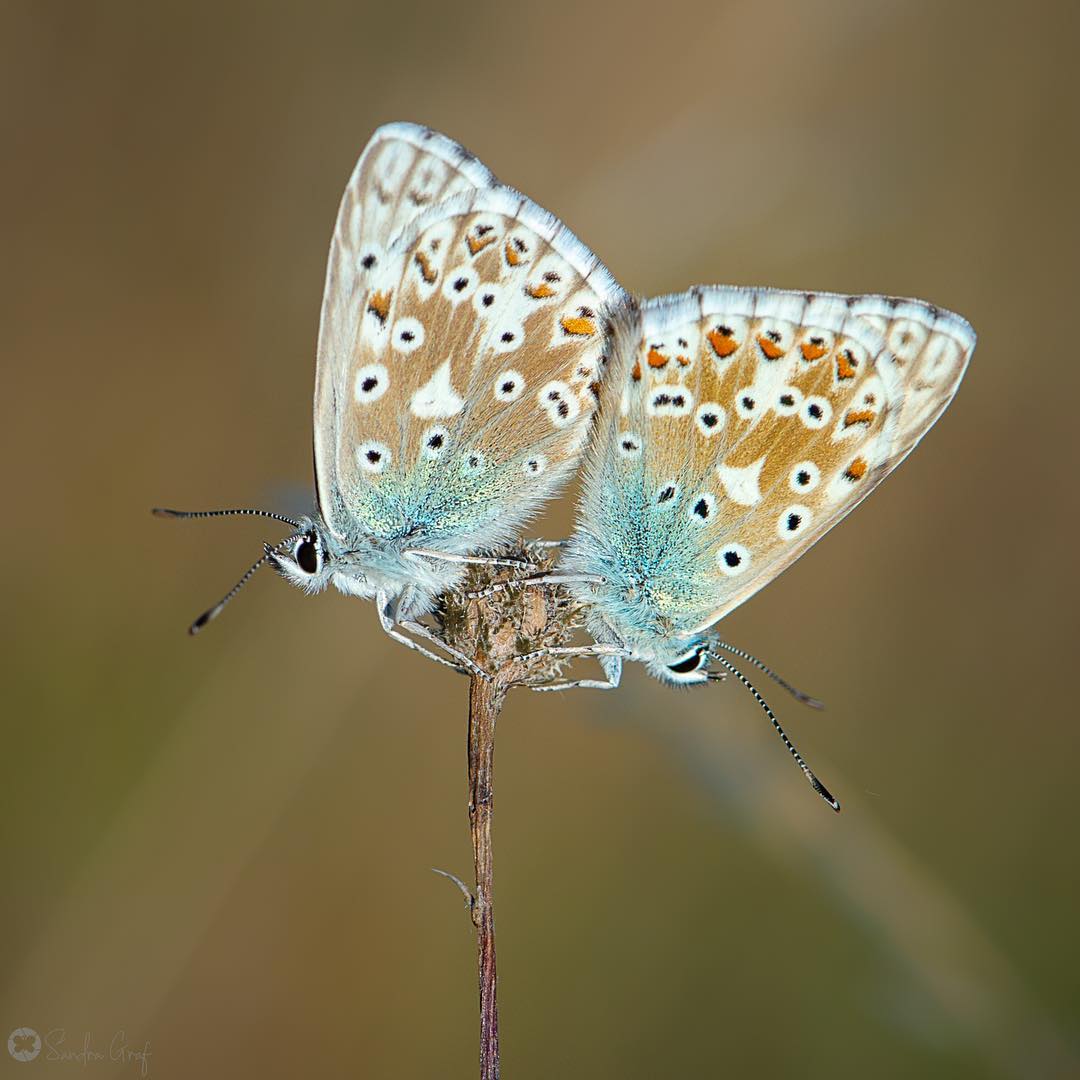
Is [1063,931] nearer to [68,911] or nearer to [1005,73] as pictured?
[68,911]

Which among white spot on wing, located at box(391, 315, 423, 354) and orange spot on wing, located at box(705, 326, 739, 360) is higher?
orange spot on wing, located at box(705, 326, 739, 360)

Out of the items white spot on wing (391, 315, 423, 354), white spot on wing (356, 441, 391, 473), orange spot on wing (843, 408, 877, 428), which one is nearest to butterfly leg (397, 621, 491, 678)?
white spot on wing (356, 441, 391, 473)

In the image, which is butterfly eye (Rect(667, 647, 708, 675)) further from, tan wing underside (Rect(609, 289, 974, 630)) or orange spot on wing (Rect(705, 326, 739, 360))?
orange spot on wing (Rect(705, 326, 739, 360))

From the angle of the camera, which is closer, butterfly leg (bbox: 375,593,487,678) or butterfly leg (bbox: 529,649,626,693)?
butterfly leg (bbox: 375,593,487,678)

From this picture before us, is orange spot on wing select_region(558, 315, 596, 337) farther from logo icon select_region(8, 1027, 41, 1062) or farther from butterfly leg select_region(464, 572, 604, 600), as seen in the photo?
Answer: logo icon select_region(8, 1027, 41, 1062)

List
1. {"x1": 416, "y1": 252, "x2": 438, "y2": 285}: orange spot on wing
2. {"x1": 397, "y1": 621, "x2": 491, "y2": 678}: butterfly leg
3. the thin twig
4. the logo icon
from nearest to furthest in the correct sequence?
the thin twig < {"x1": 397, "y1": 621, "x2": 491, "y2": 678}: butterfly leg < {"x1": 416, "y1": 252, "x2": 438, "y2": 285}: orange spot on wing < the logo icon

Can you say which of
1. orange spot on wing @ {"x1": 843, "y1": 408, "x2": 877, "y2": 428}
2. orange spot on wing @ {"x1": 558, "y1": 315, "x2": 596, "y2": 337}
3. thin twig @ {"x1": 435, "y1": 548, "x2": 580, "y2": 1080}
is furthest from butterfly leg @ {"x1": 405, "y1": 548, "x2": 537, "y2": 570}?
orange spot on wing @ {"x1": 843, "y1": 408, "x2": 877, "y2": 428}

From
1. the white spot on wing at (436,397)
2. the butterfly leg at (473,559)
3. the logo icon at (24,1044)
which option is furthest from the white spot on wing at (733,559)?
the logo icon at (24,1044)

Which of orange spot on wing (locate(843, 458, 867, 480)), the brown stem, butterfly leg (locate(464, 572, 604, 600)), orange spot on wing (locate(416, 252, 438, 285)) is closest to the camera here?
the brown stem

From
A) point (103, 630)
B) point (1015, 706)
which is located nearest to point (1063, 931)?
point (1015, 706)

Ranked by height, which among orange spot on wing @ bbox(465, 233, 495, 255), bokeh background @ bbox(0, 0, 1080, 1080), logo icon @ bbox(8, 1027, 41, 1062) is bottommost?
logo icon @ bbox(8, 1027, 41, 1062)
